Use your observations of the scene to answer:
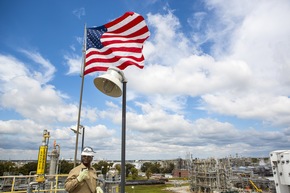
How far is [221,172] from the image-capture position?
2111 inches

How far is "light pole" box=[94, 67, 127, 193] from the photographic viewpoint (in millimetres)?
4457

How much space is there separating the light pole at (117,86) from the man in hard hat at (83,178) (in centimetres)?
65

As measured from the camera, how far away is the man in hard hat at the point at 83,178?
3564 mm

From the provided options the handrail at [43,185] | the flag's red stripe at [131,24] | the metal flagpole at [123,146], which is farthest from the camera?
the handrail at [43,185]

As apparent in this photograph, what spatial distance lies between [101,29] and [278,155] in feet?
20.3

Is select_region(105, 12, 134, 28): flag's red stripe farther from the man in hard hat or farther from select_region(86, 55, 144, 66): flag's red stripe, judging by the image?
the man in hard hat

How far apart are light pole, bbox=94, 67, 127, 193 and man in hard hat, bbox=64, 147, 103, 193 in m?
0.65

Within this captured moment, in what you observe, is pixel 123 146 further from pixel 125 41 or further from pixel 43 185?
pixel 43 185

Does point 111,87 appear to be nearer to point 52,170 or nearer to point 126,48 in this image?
point 126,48

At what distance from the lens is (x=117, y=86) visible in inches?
192

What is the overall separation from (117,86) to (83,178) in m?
2.09

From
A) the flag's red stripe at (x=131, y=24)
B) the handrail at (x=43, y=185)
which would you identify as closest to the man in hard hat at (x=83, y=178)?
the handrail at (x=43, y=185)

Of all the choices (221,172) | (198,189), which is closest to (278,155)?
(221,172)

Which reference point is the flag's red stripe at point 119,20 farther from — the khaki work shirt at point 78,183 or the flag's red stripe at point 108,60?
the khaki work shirt at point 78,183
